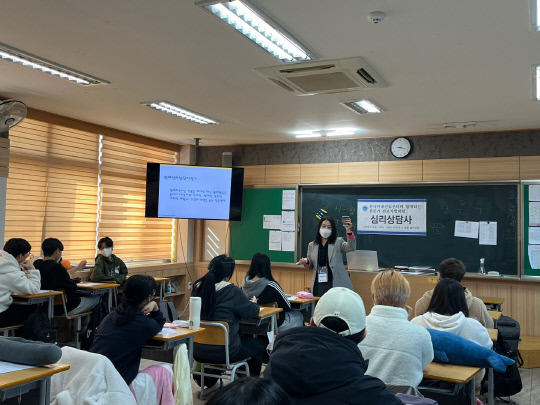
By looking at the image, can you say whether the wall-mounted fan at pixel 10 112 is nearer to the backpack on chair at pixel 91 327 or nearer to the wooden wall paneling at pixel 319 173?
the backpack on chair at pixel 91 327

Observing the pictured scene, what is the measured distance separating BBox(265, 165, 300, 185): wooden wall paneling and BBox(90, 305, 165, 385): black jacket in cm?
501

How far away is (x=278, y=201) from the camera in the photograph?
812 cm

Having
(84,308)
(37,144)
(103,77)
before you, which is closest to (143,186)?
(37,144)

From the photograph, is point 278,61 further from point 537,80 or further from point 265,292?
point 537,80

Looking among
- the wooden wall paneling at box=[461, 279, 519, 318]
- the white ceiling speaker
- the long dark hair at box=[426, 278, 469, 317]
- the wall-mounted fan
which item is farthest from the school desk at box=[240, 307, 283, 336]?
the wooden wall paneling at box=[461, 279, 519, 318]

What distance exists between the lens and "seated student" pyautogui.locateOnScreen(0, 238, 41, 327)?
479cm

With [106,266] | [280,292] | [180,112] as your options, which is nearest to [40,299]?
[106,266]

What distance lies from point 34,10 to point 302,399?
2957 mm

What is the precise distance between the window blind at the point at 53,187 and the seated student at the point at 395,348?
189 inches

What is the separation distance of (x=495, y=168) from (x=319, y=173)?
7.87 ft

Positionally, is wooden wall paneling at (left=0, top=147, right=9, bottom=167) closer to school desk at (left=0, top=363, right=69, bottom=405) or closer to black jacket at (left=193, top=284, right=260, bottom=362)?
black jacket at (left=193, top=284, right=260, bottom=362)

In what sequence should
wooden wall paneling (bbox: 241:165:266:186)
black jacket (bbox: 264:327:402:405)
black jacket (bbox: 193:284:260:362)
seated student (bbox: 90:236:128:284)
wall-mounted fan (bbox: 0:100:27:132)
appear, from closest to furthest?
black jacket (bbox: 264:327:402:405)
black jacket (bbox: 193:284:260:362)
wall-mounted fan (bbox: 0:100:27:132)
seated student (bbox: 90:236:128:284)
wooden wall paneling (bbox: 241:165:266:186)

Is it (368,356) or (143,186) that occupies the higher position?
(143,186)

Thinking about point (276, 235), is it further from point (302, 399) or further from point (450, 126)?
point (302, 399)
